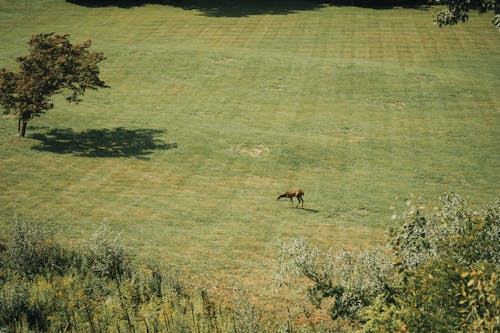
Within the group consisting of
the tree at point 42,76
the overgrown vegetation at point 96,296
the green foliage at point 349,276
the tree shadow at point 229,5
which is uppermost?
the tree shadow at point 229,5

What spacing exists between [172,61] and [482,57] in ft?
109

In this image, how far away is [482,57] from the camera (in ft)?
162

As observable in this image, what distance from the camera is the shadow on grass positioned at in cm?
6806

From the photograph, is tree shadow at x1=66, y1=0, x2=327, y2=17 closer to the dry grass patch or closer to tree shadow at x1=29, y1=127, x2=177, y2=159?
tree shadow at x1=29, y1=127, x2=177, y2=159

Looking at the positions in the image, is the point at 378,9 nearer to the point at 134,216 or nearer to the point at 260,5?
the point at 260,5

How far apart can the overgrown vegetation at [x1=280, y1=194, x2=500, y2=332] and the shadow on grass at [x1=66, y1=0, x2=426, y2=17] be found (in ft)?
198

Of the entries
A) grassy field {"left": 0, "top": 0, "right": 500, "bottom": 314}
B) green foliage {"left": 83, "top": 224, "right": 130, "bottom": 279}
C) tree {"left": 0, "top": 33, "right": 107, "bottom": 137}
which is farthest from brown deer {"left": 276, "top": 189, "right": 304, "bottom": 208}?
tree {"left": 0, "top": 33, "right": 107, "bottom": 137}

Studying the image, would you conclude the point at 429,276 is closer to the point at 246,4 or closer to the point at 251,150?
the point at 251,150

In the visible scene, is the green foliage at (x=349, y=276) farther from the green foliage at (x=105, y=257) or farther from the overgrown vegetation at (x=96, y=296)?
the green foliage at (x=105, y=257)

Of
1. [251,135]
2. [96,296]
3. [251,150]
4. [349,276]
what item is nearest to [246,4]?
[251,135]

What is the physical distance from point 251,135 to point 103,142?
10115mm

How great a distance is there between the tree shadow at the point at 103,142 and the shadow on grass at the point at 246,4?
3924 centimetres

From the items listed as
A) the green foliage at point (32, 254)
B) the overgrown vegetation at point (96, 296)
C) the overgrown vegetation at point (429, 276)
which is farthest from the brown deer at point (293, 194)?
the green foliage at point (32, 254)

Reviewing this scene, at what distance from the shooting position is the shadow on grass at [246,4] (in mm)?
68062
